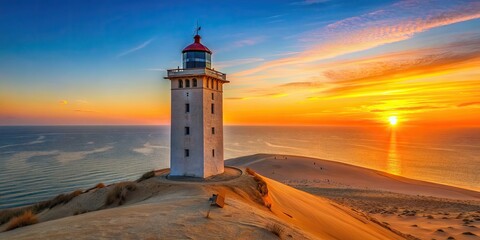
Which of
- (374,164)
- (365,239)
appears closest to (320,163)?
(374,164)

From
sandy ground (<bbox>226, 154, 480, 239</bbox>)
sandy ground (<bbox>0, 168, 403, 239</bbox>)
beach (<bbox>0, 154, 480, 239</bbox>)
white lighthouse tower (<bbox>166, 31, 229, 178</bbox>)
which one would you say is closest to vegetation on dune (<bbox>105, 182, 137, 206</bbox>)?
beach (<bbox>0, 154, 480, 239</bbox>)

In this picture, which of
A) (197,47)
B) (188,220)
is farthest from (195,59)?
(188,220)

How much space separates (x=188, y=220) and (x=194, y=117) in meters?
11.9

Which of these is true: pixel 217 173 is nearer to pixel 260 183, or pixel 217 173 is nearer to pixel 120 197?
pixel 260 183

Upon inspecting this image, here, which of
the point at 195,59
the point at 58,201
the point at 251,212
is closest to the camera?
the point at 251,212

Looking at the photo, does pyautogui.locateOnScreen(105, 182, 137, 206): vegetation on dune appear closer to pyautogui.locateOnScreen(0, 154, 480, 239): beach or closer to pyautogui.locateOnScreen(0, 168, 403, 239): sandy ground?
pyautogui.locateOnScreen(0, 154, 480, 239): beach

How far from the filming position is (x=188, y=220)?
913cm

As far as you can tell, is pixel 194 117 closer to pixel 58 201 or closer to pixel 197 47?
pixel 197 47

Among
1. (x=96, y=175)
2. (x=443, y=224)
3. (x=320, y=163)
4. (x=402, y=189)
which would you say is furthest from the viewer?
(x=320, y=163)

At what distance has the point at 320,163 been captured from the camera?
185 ft

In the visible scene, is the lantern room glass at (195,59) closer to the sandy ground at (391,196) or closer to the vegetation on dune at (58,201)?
the vegetation on dune at (58,201)

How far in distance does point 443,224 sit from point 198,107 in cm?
1832

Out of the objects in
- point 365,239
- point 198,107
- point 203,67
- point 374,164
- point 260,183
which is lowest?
point 374,164

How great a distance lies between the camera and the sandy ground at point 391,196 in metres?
19.6
